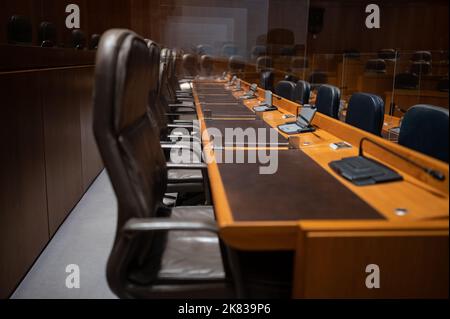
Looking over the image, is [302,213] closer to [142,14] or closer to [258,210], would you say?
[258,210]

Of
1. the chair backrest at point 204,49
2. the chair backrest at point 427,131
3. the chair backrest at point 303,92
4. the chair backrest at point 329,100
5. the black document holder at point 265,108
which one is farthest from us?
the chair backrest at point 204,49

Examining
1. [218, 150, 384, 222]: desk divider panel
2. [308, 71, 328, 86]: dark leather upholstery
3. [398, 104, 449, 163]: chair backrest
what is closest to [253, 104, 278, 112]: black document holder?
[398, 104, 449, 163]: chair backrest

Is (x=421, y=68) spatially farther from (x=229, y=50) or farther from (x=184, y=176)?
(x=229, y=50)

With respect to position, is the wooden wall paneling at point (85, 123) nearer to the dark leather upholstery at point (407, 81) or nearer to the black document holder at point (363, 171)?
the black document holder at point (363, 171)

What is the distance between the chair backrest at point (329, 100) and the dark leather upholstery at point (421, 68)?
2.44 meters

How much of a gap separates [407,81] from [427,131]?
405 cm

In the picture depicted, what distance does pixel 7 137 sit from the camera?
201cm

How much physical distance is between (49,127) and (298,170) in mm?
1664

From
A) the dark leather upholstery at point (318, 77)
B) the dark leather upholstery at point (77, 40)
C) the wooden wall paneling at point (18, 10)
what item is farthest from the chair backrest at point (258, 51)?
the wooden wall paneling at point (18, 10)

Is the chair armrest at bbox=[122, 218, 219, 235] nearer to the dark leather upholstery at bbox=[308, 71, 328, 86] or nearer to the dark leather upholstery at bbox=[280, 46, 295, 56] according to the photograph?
the dark leather upholstery at bbox=[308, 71, 328, 86]

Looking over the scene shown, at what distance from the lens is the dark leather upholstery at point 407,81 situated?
5.43m

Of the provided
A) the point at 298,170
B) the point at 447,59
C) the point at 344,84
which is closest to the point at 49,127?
the point at 298,170

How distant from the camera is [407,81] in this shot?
550 cm

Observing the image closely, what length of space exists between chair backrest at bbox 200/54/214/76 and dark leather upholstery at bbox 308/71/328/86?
227 cm
